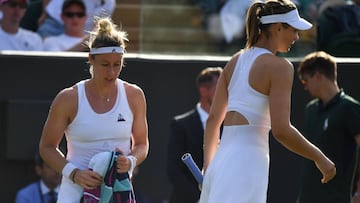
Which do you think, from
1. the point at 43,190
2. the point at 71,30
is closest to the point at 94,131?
the point at 43,190

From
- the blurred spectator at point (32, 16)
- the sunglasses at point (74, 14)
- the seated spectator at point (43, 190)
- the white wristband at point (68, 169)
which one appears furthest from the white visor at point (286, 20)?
the blurred spectator at point (32, 16)

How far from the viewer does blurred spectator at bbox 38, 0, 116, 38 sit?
10.4m

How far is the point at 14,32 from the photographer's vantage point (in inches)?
400

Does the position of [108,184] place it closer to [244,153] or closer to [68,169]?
[68,169]

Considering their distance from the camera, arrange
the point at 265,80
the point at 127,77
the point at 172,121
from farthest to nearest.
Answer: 1. the point at 127,77
2. the point at 172,121
3. the point at 265,80

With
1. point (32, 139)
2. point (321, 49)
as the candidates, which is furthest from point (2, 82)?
point (321, 49)

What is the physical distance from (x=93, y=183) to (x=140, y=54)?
4.45 m

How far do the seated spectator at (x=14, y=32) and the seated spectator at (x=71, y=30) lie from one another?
140mm

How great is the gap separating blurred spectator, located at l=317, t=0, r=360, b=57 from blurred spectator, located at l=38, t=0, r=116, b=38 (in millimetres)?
2217

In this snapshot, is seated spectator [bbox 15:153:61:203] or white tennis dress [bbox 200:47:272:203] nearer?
white tennis dress [bbox 200:47:272:203]

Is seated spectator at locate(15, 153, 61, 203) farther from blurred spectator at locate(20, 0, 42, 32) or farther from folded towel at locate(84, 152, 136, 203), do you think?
folded towel at locate(84, 152, 136, 203)

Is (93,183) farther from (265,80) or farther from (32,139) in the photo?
(32,139)

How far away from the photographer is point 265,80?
5.53 meters

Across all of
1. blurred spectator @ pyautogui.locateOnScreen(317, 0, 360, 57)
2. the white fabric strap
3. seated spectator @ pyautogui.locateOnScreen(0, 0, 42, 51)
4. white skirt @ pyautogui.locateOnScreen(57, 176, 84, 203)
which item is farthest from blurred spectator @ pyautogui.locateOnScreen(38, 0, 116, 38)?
the white fabric strap
